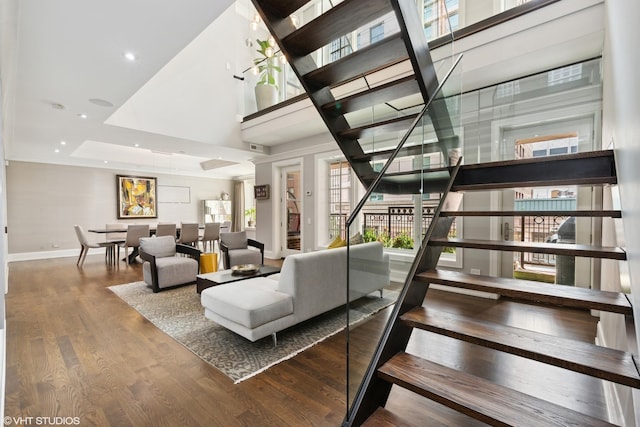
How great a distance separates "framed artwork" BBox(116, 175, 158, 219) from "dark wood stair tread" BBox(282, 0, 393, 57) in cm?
845

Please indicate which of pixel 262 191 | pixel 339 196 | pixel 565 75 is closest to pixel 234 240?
pixel 262 191

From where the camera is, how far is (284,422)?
5.49 feet

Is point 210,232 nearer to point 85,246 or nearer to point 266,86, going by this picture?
point 85,246

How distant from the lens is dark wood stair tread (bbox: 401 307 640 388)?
1.20m

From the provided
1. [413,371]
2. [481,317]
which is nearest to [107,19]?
[413,371]

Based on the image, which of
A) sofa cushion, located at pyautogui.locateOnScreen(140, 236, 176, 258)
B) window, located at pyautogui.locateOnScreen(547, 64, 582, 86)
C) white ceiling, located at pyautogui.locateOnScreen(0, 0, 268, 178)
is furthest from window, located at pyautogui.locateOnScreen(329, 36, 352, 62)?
sofa cushion, located at pyautogui.locateOnScreen(140, 236, 176, 258)

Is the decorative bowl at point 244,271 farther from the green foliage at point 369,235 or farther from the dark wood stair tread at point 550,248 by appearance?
the dark wood stair tread at point 550,248

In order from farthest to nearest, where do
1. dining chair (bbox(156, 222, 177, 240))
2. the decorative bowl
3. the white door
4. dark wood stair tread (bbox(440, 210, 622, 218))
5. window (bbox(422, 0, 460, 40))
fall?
the white door → dining chair (bbox(156, 222, 177, 240)) → the decorative bowl → window (bbox(422, 0, 460, 40)) → dark wood stair tread (bbox(440, 210, 622, 218))

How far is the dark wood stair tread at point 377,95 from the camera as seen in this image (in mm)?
2430

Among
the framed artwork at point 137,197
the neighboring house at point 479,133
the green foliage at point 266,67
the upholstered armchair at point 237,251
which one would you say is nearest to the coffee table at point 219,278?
the upholstered armchair at point 237,251

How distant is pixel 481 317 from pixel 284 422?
8.36 feet

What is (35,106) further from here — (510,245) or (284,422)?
(510,245)

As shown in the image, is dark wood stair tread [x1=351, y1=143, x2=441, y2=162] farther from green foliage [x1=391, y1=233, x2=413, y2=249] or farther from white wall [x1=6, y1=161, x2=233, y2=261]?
white wall [x1=6, y1=161, x2=233, y2=261]

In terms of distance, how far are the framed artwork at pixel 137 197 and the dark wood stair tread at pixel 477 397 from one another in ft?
30.9
